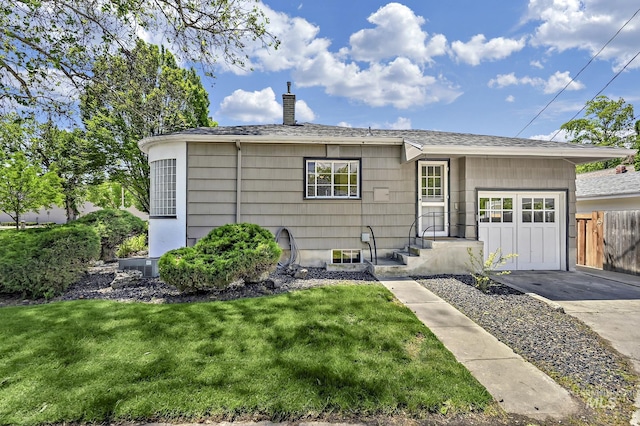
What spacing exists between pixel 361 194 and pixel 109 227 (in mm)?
7786

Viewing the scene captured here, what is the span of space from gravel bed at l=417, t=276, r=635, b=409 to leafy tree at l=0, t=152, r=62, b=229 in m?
8.92

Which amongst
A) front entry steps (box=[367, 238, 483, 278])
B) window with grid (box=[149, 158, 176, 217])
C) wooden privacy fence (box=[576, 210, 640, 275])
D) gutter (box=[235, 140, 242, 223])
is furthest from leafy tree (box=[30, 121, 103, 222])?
wooden privacy fence (box=[576, 210, 640, 275])

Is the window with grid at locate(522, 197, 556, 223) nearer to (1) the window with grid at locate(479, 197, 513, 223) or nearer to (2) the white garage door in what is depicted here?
(2) the white garage door

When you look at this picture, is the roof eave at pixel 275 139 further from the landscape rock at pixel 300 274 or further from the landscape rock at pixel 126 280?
the landscape rock at pixel 126 280

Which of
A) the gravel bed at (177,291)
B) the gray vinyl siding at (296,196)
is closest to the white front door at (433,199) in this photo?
the gray vinyl siding at (296,196)

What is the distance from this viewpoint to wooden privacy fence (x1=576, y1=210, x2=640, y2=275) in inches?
291

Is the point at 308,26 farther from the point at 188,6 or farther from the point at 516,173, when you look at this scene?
the point at 516,173

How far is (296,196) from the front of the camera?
24.3 ft

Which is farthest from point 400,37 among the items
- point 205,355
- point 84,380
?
point 84,380

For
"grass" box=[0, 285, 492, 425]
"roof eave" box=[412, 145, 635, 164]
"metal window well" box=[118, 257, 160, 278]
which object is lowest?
"grass" box=[0, 285, 492, 425]

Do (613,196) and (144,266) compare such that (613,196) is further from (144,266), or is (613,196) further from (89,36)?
(89,36)

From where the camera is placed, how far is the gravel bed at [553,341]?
8.55 feet

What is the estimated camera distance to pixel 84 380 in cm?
252

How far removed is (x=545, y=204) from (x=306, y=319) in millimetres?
7289
